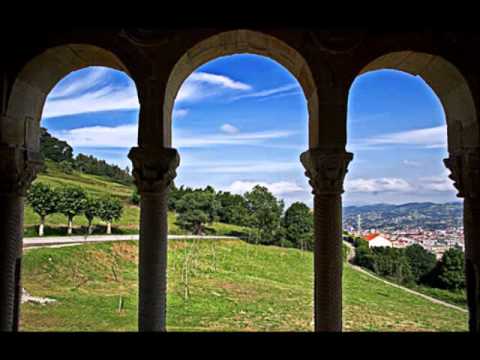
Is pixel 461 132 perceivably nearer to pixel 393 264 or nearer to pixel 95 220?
pixel 393 264

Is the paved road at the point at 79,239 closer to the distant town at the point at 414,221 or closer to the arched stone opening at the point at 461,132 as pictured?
the distant town at the point at 414,221

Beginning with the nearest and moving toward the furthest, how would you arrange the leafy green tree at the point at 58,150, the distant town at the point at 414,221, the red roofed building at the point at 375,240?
the distant town at the point at 414,221 < the red roofed building at the point at 375,240 < the leafy green tree at the point at 58,150

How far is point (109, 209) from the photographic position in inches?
925

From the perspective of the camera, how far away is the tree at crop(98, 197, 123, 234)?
22586 millimetres

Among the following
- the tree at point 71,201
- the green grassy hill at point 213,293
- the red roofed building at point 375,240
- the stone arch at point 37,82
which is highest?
the stone arch at point 37,82

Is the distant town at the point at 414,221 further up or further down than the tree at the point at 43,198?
further down

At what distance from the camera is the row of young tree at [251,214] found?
1944 cm

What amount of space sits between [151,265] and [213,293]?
21859 millimetres

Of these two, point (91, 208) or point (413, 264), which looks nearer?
point (413, 264)

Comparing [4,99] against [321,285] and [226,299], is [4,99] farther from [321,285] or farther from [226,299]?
[226,299]

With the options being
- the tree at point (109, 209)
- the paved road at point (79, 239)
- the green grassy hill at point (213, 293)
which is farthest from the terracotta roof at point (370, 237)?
the tree at point (109, 209)

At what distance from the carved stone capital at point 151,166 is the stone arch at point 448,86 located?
263cm

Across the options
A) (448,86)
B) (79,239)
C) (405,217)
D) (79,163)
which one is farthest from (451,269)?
(79,163)

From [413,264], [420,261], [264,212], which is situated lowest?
[413,264]
